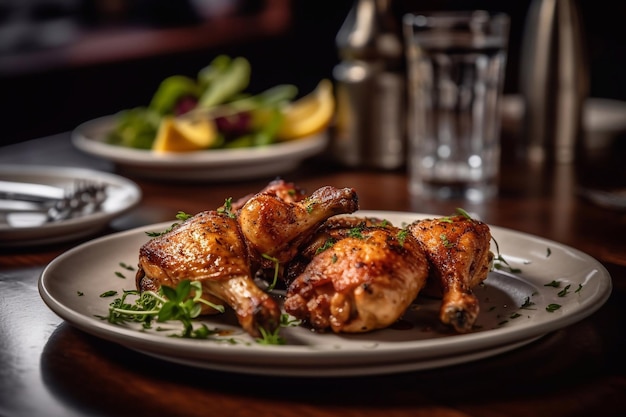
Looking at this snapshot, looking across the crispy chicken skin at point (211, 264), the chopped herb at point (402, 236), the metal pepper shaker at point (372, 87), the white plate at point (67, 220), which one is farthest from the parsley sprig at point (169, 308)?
the metal pepper shaker at point (372, 87)

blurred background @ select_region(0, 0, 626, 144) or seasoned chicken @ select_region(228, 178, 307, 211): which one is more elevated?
seasoned chicken @ select_region(228, 178, 307, 211)

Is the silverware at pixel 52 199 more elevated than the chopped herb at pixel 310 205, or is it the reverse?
the chopped herb at pixel 310 205

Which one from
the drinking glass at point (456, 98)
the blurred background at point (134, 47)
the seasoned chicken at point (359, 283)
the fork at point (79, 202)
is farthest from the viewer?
the blurred background at point (134, 47)

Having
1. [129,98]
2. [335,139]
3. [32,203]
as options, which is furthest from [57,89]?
[32,203]

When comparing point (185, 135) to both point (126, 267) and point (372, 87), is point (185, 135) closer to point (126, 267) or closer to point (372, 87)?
point (372, 87)

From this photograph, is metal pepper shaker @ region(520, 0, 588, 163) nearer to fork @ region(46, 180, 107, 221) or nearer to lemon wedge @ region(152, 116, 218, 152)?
lemon wedge @ region(152, 116, 218, 152)

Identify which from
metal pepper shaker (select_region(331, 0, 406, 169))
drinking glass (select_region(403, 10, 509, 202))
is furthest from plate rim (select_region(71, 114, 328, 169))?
drinking glass (select_region(403, 10, 509, 202))

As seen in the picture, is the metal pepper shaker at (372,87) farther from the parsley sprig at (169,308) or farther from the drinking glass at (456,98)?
the parsley sprig at (169,308)

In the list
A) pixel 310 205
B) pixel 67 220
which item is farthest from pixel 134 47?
pixel 310 205

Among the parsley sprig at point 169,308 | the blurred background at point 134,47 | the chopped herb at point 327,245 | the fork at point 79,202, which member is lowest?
the blurred background at point 134,47
